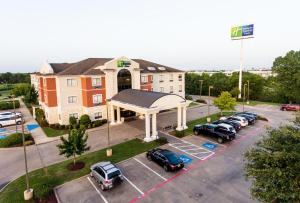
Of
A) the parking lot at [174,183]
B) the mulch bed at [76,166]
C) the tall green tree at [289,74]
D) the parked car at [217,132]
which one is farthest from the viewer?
the tall green tree at [289,74]

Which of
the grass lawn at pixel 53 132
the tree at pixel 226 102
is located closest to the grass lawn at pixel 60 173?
the grass lawn at pixel 53 132

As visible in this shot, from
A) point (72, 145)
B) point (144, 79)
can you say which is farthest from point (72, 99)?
point (72, 145)

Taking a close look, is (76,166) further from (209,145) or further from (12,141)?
(209,145)

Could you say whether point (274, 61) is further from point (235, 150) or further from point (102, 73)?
point (102, 73)

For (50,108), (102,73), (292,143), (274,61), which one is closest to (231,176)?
(292,143)

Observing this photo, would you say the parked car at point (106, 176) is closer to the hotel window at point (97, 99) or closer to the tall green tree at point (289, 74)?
the hotel window at point (97, 99)

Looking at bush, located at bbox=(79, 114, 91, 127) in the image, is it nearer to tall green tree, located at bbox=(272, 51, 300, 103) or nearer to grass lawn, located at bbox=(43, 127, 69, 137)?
grass lawn, located at bbox=(43, 127, 69, 137)

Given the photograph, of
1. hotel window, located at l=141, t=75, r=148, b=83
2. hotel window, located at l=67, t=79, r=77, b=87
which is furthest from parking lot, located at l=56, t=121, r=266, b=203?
hotel window, located at l=141, t=75, r=148, b=83
